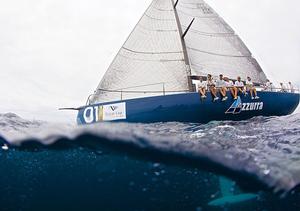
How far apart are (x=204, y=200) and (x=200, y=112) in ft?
29.7

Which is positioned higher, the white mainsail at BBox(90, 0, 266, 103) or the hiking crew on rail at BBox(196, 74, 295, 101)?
the white mainsail at BBox(90, 0, 266, 103)

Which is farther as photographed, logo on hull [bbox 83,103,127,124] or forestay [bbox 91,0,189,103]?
forestay [bbox 91,0,189,103]

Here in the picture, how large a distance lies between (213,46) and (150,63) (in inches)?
195

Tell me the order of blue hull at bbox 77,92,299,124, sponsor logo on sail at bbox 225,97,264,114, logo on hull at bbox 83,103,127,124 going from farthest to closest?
logo on hull at bbox 83,103,127,124 → sponsor logo on sail at bbox 225,97,264,114 → blue hull at bbox 77,92,299,124

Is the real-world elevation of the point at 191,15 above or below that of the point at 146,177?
above

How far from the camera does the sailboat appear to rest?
20.1 meters

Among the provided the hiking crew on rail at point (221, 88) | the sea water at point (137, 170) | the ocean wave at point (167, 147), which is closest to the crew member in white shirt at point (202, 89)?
the hiking crew on rail at point (221, 88)

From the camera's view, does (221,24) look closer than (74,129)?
No

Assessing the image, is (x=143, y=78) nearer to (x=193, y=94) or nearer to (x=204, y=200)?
(x=193, y=94)

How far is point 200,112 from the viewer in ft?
65.8

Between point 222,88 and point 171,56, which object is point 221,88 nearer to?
point 222,88

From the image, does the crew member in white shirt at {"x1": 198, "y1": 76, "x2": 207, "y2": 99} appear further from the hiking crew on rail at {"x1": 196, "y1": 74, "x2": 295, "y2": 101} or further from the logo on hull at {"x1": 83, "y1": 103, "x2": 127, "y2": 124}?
the logo on hull at {"x1": 83, "y1": 103, "x2": 127, "y2": 124}

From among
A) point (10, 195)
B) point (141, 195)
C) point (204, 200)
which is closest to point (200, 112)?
point (204, 200)

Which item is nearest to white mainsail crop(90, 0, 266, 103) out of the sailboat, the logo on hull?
the sailboat
